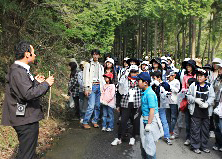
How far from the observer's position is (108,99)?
6.38 meters

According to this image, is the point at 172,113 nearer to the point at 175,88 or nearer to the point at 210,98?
the point at 175,88

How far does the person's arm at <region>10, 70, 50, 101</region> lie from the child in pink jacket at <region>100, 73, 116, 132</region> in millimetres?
3413

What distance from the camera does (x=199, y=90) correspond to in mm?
Result: 5219

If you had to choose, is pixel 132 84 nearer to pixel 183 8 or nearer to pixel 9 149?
pixel 9 149

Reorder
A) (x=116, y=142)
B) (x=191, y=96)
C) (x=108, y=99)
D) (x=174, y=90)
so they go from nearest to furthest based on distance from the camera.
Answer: (x=191, y=96), (x=116, y=142), (x=174, y=90), (x=108, y=99)

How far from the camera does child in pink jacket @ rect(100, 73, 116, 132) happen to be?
20.9 feet

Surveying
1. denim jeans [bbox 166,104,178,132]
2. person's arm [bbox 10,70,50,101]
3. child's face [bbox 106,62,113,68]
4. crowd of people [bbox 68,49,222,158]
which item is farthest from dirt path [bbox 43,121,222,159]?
person's arm [bbox 10,70,50,101]

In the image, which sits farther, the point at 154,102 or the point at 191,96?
the point at 191,96

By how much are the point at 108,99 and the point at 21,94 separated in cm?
357

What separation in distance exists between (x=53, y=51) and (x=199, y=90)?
4184 mm

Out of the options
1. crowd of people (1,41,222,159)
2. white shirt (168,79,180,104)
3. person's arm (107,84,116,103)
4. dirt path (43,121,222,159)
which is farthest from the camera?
person's arm (107,84,116,103)

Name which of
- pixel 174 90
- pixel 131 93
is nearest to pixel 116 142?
pixel 131 93

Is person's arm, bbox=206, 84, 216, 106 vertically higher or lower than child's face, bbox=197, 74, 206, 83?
lower

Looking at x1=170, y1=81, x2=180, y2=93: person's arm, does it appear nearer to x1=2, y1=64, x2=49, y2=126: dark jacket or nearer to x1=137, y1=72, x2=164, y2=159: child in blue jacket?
x1=137, y1=72, x2=164, y2=159: child in blue jacket
